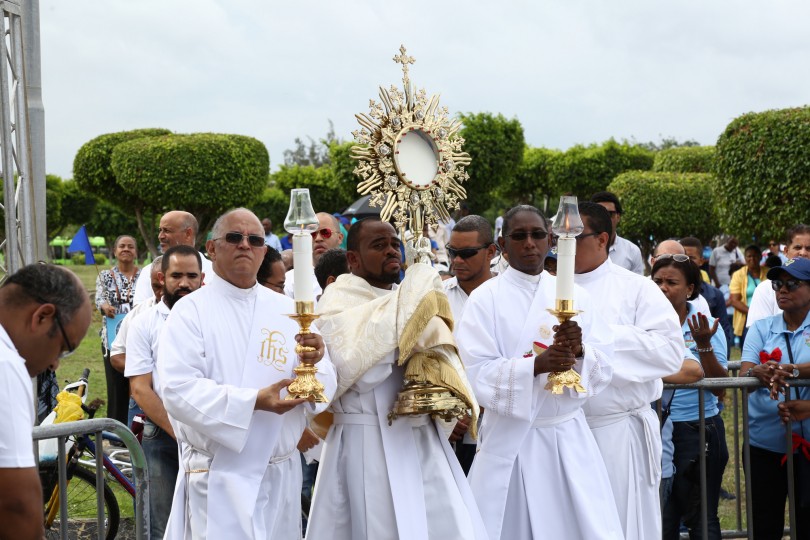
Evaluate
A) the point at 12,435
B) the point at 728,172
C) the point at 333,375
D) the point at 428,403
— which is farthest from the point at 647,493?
the point at 728,172

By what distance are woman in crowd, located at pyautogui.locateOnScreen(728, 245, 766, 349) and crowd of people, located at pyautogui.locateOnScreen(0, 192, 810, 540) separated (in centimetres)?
710

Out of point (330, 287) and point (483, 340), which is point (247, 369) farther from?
point (483, 340)

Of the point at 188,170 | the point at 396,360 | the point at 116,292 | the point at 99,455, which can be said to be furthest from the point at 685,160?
the point at 99,455

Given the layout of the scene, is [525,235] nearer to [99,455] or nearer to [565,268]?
[565,268]

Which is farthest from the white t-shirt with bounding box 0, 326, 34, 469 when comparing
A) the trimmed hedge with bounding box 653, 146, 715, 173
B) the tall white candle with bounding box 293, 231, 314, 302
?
the trimmed hedge with bounding box 653, 146, 715, 173

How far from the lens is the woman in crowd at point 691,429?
621 cm

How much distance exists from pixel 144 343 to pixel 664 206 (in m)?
20.3

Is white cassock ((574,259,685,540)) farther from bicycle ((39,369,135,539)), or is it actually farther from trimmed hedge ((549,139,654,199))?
trimmed hedge ((549,139,654,199))

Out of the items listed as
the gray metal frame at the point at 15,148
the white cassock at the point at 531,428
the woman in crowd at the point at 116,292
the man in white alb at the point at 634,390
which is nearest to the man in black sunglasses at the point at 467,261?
the man in white alb at the point at 634,390

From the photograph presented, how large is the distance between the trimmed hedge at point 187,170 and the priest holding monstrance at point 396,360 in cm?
2213

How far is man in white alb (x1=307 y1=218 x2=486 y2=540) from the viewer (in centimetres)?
469

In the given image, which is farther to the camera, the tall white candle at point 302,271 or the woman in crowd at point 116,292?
the woman in crowd at point 116,292

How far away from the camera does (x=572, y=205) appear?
Answer: 14.8ft

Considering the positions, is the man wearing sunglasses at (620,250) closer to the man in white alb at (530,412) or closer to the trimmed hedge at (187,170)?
the man in white alb at (530,412)
